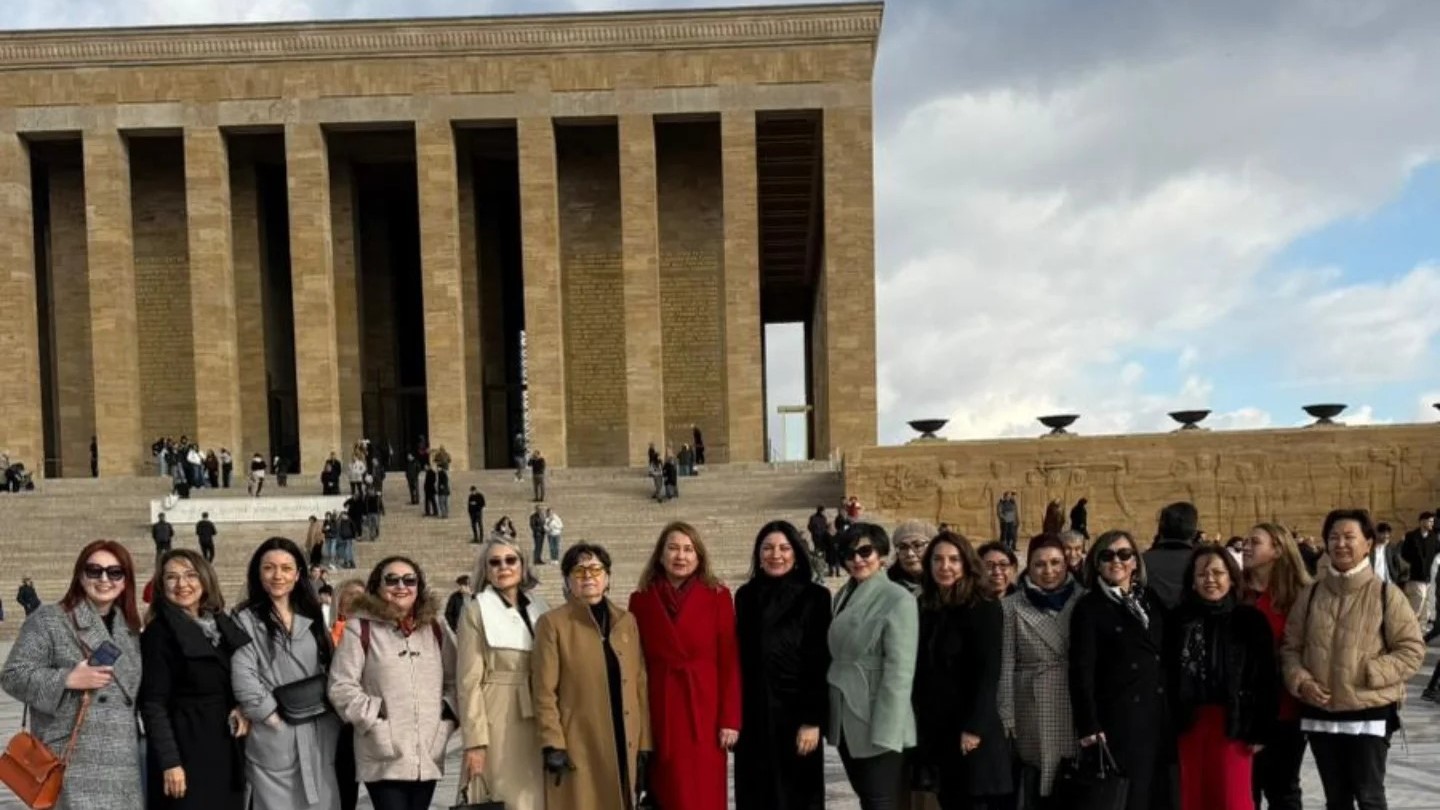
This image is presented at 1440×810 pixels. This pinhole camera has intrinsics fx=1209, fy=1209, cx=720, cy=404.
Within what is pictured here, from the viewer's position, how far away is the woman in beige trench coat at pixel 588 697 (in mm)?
Answer: 4492

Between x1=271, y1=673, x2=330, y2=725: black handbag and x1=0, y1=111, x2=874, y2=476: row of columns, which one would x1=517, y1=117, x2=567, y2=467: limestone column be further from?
x1=271, y1=673, x2=330, y2=725: black handbag

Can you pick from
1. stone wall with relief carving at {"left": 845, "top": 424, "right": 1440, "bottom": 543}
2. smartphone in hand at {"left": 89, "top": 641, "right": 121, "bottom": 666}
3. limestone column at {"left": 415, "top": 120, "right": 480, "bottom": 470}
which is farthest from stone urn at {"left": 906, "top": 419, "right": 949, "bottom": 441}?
smartphone in hand at {"left": 89, "top": 641, "right": 121, "bottom": 666}

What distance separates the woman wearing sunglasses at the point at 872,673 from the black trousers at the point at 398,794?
5.12 feet

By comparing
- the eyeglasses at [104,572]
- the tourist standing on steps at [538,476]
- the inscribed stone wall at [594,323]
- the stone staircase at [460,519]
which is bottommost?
the stone staircase at [460,519]

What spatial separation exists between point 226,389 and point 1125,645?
2685cm

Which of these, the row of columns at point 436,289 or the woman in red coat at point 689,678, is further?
the row of columns at point 436,289

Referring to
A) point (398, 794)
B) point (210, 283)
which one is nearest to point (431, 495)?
point (210, 283)

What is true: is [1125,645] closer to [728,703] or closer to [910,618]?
[910,618]

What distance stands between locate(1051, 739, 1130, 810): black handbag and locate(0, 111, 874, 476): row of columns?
23.0 metres

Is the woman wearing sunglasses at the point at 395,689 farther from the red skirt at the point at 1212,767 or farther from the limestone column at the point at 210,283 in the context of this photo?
the limestone column at the point at 210,283

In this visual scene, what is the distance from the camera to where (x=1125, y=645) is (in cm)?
448

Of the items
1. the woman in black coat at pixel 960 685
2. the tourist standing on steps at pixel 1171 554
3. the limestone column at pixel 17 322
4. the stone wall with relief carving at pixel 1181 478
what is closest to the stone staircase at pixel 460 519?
the stone wall with relief carving at pixel 1181 478

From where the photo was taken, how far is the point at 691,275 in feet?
97.9

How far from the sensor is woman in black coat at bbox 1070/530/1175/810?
4473 millimetres
